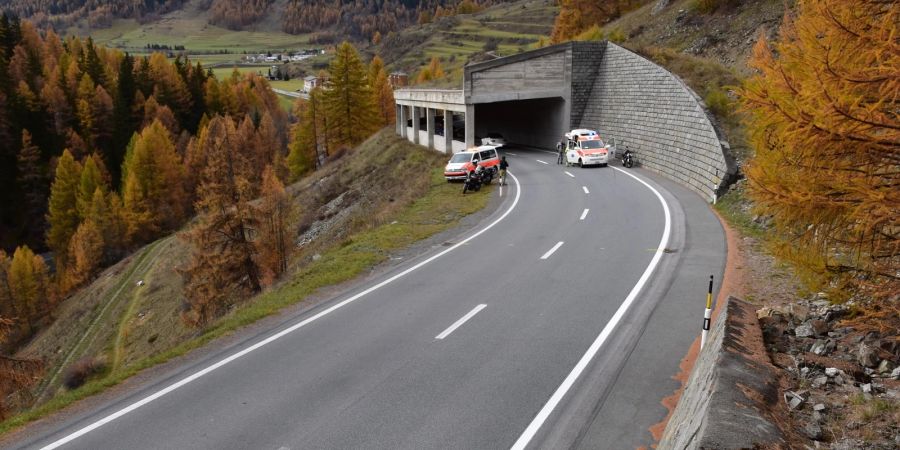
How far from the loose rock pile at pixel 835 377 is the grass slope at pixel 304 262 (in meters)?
9.48

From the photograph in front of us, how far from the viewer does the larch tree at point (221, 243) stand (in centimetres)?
2858

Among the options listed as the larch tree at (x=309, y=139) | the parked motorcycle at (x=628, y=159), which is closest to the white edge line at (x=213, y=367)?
the parked motorcycle at (x=628, y=159)

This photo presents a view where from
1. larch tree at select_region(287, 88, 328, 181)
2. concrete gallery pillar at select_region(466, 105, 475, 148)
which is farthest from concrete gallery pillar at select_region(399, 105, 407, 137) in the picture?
larch tree at select_region(287, 88, 328, 181)

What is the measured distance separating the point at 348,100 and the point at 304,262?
47710 mm

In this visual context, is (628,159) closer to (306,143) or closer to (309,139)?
(309,139)

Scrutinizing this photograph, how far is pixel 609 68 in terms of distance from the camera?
38438 millimetres

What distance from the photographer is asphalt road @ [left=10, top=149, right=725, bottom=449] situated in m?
7.40

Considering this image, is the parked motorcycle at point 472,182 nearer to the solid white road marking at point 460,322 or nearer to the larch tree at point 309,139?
the solid white road marking at point 460,322

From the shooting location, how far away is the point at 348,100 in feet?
213

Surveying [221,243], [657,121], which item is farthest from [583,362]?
[657,121]

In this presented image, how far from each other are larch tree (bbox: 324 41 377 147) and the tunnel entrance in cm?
1670

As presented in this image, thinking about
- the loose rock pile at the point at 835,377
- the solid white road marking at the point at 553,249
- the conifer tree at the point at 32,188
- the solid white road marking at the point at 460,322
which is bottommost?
the conifer tree at the point at 32,188

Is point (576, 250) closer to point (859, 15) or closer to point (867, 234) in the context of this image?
point (867, 234)

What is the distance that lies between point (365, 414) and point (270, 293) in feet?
25.5
